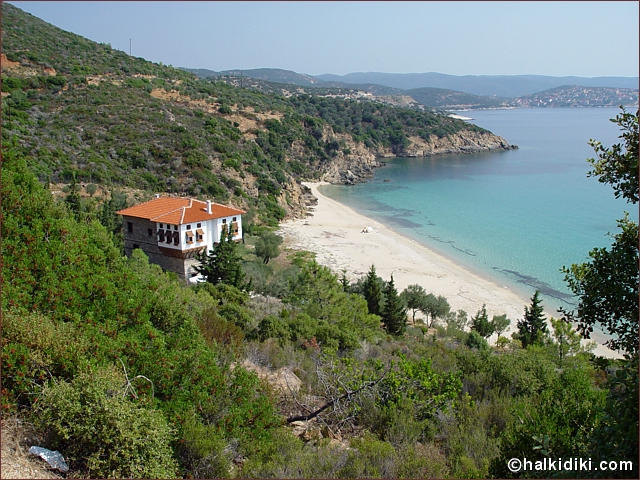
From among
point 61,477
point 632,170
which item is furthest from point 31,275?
point 632,170

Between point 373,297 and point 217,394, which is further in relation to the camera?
point 373,297

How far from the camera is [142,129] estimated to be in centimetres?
3891

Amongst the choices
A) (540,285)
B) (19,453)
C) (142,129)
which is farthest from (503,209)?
(19,453)

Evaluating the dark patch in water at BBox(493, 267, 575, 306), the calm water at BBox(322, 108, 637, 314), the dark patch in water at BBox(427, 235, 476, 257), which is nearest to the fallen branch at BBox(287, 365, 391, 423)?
the dark patch in water at BBox(493, 267, 575, 306)

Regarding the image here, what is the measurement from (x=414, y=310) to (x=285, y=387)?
47.7 feet

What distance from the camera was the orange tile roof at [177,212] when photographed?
2145cm

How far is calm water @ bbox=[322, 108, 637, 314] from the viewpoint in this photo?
30703 millimetres

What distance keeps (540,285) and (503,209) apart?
68.5 feet

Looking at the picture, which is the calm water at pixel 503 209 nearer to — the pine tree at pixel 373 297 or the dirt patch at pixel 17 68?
the pine tree at pixel 373 297

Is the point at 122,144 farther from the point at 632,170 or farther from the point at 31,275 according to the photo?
the point at 632,170

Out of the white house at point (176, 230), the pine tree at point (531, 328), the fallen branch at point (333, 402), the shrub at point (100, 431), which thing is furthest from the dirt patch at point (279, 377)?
the white house at point (176, 230)

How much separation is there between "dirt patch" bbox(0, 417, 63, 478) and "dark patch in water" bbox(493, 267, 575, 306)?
23236 mm

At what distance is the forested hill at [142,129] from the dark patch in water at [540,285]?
17363mm

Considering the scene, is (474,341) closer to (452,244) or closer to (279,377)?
(279,377)
